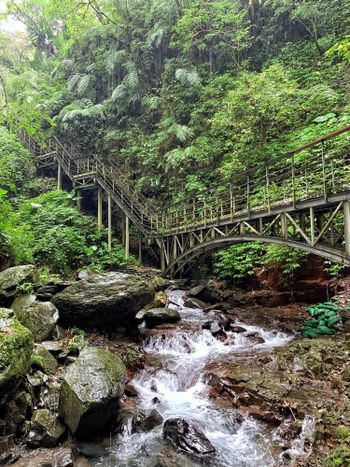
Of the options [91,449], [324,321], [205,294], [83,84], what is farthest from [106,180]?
[91,449]

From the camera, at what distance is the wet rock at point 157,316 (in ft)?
32.1

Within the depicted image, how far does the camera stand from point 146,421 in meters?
5.00

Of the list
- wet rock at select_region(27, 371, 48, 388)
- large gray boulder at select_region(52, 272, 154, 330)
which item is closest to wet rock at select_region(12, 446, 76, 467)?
wet rock at select_region(27, 371, 48, 388)

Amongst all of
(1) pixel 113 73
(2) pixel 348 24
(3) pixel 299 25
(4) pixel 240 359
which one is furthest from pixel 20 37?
(4) pixel 240 359

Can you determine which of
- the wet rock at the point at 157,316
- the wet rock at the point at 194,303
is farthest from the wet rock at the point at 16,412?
the wet rock at the point at 194,303

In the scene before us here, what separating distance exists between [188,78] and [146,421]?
1970cm

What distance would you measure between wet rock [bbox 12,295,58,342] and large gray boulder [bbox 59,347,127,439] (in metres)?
1.92

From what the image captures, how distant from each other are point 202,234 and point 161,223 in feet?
14.9

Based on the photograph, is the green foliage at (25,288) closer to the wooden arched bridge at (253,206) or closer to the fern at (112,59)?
the wooden arched bridge at (253,206)

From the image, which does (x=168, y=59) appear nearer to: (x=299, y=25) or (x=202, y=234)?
(x=299, y=25)

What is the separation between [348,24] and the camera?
56.2 ft

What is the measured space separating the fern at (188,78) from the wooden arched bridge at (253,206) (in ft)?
24.9

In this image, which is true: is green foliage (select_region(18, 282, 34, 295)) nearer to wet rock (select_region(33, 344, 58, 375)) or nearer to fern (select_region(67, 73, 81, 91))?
wet rock (select_region(33, 344, 58, 375))

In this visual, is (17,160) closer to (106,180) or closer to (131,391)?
(106,180)
